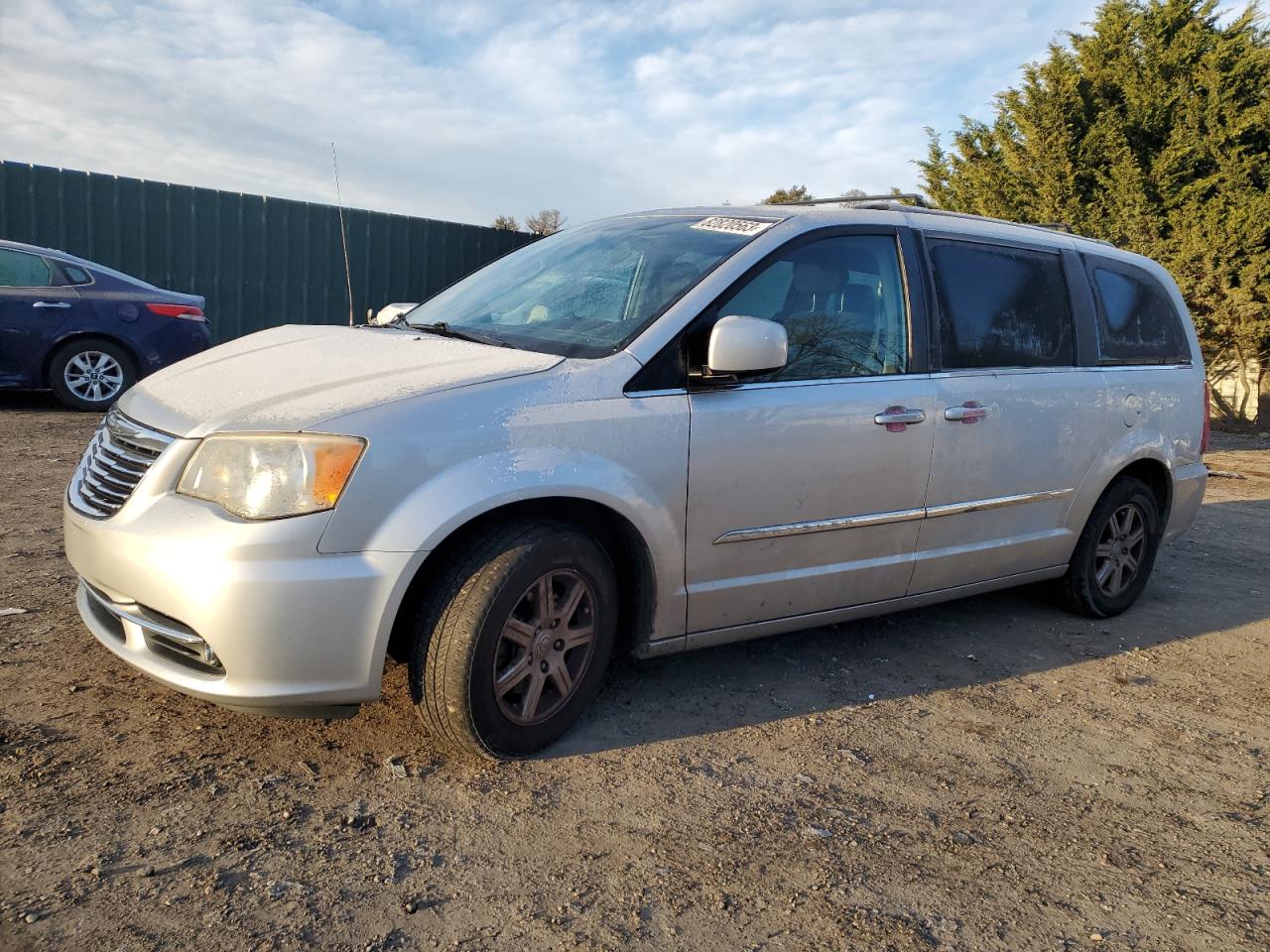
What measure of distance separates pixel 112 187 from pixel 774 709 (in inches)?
485

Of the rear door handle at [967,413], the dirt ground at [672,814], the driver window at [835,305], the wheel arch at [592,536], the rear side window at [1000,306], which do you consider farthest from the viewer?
the rear side window at [1000,306]

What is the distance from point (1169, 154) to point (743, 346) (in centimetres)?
1197

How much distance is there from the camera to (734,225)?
3.68 m

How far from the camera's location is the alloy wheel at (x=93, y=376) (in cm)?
861

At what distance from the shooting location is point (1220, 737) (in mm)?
3619

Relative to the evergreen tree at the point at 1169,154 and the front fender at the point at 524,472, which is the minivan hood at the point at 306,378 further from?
the evergreen tree at the point at 1169,154

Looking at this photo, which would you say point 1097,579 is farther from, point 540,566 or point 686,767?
point 540,566

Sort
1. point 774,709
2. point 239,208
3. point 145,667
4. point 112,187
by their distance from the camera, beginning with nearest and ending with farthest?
point 145,667, point 774,709, point 112,187, point 239,208

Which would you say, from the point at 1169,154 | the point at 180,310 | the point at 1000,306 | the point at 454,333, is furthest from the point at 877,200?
the point at 1169,154

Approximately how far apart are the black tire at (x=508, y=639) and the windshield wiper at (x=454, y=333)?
781mm

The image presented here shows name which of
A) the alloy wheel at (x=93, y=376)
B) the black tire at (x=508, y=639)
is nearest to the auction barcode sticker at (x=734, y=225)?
the black tire at (x=508, y=639)

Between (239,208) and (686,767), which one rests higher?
(239,208)

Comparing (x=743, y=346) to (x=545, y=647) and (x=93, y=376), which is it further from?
(x=93, y=376)

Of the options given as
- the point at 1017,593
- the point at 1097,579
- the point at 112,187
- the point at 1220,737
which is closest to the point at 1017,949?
the point at 1220,737
